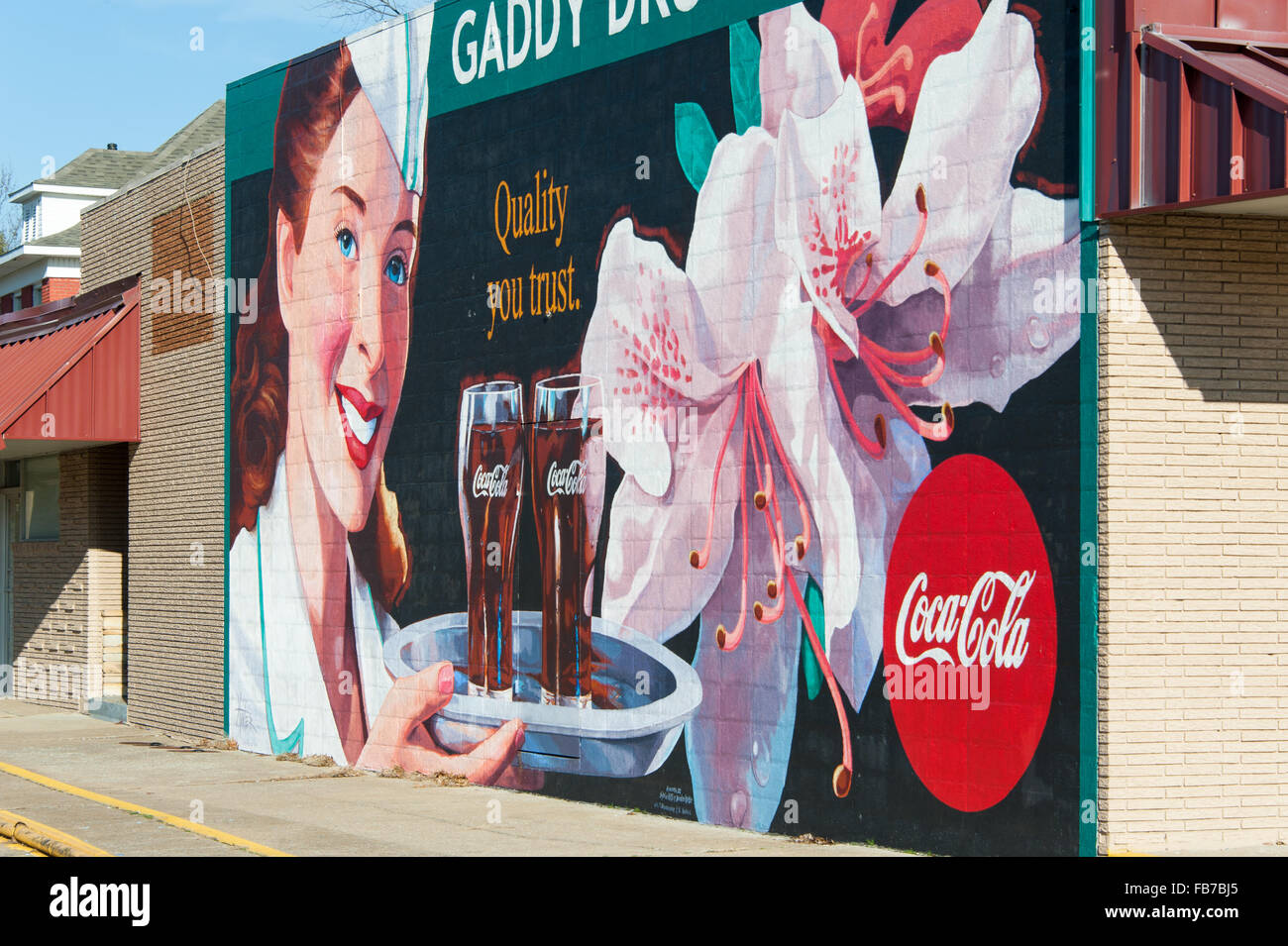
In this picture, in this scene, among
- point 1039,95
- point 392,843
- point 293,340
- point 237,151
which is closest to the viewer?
point 1039,95

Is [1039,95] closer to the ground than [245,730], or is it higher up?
higher up

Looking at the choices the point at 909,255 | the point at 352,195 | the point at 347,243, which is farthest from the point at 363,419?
the point at 909,255

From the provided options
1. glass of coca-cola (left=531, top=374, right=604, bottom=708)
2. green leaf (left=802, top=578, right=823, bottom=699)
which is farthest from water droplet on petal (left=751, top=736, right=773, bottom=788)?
glass of coca-cola (left=531, top=374, right=604, bottom=708)

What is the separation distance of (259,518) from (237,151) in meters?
4.47

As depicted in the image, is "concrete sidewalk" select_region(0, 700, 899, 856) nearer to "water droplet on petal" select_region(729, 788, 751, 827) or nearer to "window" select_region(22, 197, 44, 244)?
"water droplet on petal" select_region(729, 788, 751, 827)

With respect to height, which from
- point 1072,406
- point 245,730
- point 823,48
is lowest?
point 245,730

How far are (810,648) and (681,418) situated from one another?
2360 mm

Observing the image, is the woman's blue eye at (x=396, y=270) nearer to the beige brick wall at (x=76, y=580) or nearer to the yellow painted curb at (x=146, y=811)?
the yellow painted curb at (x=146, y=811)

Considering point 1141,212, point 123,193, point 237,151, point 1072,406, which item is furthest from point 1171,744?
point 123,193

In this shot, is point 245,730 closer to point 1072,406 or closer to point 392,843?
point 392,843

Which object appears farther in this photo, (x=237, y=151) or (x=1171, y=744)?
(x=237, y=151)

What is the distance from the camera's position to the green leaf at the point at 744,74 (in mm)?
11984

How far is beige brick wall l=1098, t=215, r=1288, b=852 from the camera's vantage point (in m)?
9.30

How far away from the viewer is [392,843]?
11391 mm
